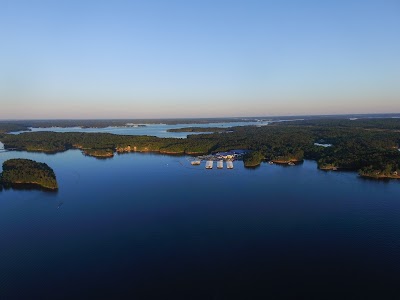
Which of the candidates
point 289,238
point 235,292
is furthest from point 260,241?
point 235,292

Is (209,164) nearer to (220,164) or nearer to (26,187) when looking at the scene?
(220,164)

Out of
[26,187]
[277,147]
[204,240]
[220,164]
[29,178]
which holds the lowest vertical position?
[204,240]

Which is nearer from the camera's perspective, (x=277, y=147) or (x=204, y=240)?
(x=204, y=240)

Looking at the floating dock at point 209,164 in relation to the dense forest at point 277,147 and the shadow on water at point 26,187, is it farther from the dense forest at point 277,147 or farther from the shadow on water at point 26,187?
the shadow on water at point 26,187

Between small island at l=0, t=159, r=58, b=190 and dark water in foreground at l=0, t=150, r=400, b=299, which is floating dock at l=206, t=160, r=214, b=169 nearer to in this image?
dark water in foreground at l=0, t=150, r=400, b=299

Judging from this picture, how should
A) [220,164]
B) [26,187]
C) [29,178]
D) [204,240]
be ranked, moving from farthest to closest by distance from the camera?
1. [220,164]
2. [29,178]
3. [26,187]
4. [204,240]

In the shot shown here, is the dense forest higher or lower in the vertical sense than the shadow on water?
higher

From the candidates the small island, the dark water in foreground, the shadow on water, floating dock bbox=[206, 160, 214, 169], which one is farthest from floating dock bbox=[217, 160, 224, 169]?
the shadow on water

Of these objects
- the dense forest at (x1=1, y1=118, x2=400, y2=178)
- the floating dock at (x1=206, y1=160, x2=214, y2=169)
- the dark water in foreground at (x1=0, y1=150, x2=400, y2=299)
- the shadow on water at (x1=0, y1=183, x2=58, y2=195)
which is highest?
the dense forest at (x1=1, y1=118, x2=400, y2=178)

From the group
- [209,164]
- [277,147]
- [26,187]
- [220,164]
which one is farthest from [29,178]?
[277,147]
